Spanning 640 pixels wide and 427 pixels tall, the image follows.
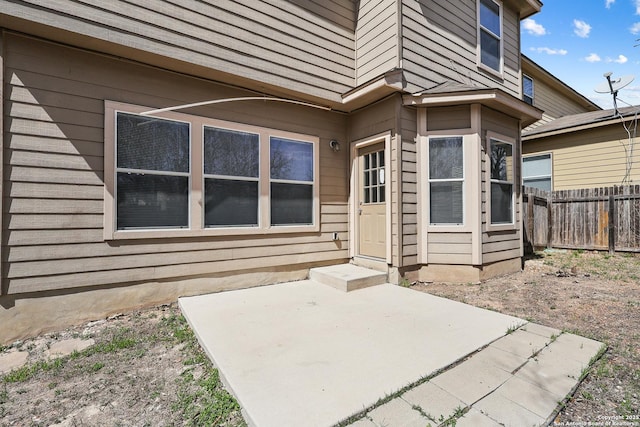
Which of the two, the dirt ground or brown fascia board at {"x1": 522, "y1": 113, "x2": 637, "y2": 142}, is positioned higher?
brown fascia board at {"x1": 522, "y1": 113, "x2": 637, "y2": 142}

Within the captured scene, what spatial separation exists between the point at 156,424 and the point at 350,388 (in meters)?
1.20

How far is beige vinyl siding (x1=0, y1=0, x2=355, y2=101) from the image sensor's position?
3146 millimetres

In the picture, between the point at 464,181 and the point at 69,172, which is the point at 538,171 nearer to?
the point at 464,181

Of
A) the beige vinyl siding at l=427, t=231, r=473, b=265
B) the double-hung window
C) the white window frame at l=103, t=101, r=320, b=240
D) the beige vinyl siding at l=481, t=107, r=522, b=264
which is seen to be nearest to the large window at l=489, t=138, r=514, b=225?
the beige vinyl siding at l=481, t=107, r=522, b=264

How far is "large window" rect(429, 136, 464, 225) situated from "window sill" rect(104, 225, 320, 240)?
200 centimetres

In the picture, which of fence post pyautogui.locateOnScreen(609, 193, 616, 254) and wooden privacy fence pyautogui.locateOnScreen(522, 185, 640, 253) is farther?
fence post pyautogui.locateOnScreen(609, 193, 616, 254)

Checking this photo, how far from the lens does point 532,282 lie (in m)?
4.76

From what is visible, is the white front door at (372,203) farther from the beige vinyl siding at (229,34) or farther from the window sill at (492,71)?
the window sill at (492,71)

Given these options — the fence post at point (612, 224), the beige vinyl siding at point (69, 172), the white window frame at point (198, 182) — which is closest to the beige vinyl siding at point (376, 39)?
the white window frame at point (198, 182)


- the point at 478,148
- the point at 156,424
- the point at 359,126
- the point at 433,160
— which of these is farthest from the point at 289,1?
the point at 156,424

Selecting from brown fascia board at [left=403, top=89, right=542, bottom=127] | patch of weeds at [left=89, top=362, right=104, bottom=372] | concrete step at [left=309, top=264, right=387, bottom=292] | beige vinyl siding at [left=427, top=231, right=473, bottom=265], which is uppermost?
brown fascia board at [left=403, top=89, right=542, bottom=127]

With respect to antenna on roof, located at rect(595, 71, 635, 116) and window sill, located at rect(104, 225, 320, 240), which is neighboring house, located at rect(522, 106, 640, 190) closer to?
antenna on roof, located at rect(595, 71, 635, 116)

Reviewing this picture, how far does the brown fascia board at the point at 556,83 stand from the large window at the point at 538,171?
10.5 ft

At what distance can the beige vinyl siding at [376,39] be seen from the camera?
4.55 m
